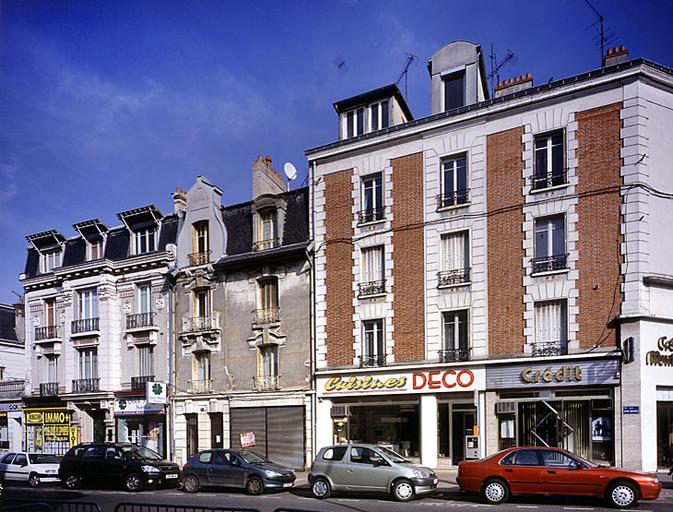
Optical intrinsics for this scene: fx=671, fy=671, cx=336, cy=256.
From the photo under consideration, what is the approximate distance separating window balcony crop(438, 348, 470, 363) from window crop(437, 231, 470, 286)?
2.37 metres

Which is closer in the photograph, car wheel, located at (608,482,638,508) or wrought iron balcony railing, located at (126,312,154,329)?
car wheel, located at (608,482,638,508)

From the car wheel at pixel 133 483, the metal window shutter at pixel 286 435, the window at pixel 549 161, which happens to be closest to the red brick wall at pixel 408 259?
the window at pixel 549 161

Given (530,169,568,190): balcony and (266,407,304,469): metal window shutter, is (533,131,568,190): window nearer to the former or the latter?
(530,169,568,190): balcony

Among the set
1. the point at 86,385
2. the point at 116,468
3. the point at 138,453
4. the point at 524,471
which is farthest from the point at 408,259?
the point at 86,385

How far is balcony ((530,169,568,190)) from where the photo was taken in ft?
73.5

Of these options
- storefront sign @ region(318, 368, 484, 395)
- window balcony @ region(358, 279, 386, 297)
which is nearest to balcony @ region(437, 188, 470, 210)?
window balcony @ region(358, 279, 386, 297)

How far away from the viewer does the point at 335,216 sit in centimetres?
2719

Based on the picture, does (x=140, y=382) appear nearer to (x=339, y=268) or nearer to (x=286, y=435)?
(x=286, y=435)

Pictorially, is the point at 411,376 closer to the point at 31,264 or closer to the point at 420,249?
the point at 420,249

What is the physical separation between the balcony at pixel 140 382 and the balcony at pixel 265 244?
328 inches

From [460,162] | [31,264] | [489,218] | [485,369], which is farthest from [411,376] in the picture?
[31,264]

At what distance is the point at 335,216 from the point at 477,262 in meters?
6.36

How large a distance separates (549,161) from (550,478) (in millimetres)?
11189

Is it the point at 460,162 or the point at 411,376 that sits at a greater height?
the point at 460,162
